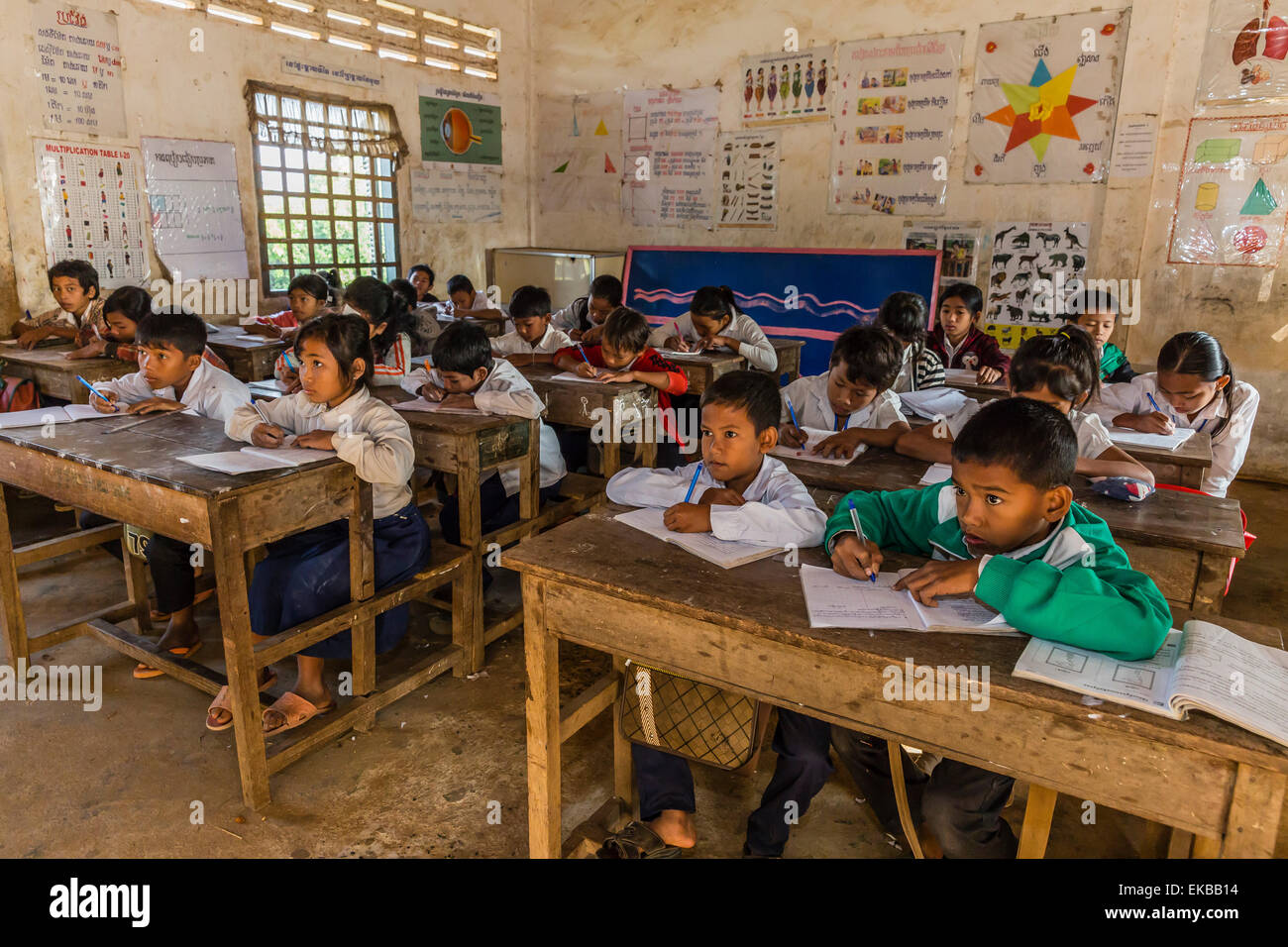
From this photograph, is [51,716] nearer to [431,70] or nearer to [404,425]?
[404,425]

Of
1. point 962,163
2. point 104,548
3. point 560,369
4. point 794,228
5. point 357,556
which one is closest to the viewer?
point 357,556

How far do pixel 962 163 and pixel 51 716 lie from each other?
5758 millimetres

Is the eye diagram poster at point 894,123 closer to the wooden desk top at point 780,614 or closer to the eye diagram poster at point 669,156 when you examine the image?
the eye diagram poster at point 669,156

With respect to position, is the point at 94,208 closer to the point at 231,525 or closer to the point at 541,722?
the point at 231,525

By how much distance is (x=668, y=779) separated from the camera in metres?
1.78

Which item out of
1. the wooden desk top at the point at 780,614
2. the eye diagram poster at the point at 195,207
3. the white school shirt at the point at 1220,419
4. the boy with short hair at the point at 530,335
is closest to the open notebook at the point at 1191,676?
the wooden desk top at the point at 780,614

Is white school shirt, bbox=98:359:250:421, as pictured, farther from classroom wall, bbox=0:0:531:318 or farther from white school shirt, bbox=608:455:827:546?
classroom wall, bbox=0:0:531:318

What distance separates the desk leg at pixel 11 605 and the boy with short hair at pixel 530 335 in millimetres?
2061

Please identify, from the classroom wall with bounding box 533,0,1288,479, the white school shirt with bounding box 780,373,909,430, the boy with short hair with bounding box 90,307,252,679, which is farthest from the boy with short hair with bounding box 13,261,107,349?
the classroom wall with bounding box 533,0,1288,479

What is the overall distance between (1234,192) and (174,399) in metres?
5.65

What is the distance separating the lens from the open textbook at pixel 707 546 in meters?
1.44

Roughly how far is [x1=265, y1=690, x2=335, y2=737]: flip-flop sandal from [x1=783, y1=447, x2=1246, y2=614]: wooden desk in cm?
162
